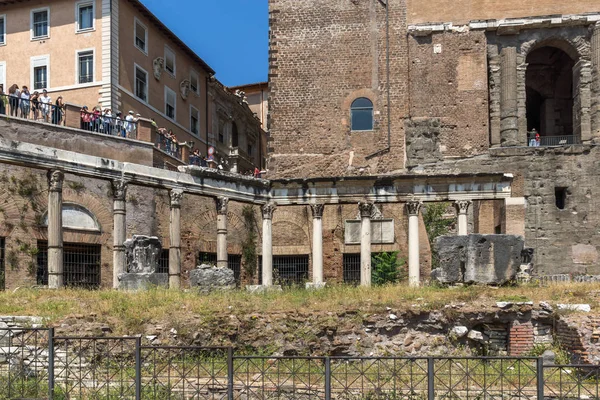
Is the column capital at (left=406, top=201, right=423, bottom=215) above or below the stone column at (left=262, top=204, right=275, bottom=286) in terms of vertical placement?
above

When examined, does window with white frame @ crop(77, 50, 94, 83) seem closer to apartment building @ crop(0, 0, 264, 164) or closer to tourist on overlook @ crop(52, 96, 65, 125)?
apartment building @ crop(0, 0, 264, 164)

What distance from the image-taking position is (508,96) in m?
30.3

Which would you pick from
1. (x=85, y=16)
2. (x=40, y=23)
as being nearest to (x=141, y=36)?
(x=85, y=16)

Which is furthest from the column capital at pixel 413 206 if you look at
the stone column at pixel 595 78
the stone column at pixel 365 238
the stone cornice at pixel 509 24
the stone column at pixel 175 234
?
the stone column at pixel 595 78

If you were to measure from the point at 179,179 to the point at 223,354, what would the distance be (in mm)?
9934

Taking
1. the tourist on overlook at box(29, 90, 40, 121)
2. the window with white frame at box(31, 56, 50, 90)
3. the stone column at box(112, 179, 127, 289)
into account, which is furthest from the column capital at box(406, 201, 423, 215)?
the window with white frame at box(31, 56, 50, 90)

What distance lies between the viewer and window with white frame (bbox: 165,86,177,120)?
118 ft

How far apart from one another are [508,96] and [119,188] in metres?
16.5

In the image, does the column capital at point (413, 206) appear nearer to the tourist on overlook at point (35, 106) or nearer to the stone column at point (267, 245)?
the stone column at point (267, 245)

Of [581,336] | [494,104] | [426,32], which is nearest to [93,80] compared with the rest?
[426,32]

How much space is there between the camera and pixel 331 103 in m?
30.8

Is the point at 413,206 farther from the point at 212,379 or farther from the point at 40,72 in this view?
the point at 40,72

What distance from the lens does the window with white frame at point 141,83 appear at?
33.1 metres

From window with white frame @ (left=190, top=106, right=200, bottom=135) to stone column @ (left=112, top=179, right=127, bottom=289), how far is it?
57.2 feet
